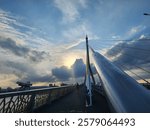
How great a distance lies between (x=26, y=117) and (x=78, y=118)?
1444 mm

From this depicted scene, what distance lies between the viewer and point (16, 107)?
36.2 ft

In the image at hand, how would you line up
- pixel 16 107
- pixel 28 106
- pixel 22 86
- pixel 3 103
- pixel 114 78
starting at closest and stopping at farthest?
pixel 114 78 → pixel 3 103 → pixel 16 107 → pixel 28 106 → pixel 22 86

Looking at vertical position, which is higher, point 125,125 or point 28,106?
point 125,125

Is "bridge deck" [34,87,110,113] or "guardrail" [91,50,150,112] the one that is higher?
"guardrail" [91,50,150,112]

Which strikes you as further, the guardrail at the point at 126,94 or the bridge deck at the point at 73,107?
the bridge deck at the point at 73,107

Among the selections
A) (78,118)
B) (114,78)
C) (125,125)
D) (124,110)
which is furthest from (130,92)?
(78,118)

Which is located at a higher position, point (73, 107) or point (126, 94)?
point (126, 94)

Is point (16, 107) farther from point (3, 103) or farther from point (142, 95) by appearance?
point (142, 95)

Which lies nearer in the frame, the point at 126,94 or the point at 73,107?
the point at 126,94

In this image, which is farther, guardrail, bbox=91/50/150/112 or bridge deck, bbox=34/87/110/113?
bridge deck, bbox=34/87/110/113

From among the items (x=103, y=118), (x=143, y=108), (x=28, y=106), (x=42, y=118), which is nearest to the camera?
(x=143, y=108)

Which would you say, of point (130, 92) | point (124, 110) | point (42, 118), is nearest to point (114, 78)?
point (130, 92)

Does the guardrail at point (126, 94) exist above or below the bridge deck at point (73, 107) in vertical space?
above

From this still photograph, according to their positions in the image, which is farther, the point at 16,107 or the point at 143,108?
the point at 16,107
